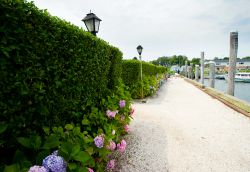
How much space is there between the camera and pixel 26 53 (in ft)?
7.34

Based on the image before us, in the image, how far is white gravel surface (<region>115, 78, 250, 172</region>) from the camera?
406 cm

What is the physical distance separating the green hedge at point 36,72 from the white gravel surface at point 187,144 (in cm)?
167

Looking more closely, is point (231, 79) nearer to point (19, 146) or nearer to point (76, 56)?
point (76, 56)

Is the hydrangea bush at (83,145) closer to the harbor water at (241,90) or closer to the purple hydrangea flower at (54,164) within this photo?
the purple hydrangea flower at (54,164)

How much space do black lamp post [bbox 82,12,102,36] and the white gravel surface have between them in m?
2.97

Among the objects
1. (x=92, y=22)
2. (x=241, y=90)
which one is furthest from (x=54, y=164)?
(x=241, y=90)

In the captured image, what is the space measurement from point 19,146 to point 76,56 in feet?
4.86

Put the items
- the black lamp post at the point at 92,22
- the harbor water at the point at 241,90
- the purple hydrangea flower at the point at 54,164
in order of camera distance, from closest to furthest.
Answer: the purple hydrangea flower at the point at 54,164, the black lamp post at the point at 92,22, the harbor water at the point at 241,90

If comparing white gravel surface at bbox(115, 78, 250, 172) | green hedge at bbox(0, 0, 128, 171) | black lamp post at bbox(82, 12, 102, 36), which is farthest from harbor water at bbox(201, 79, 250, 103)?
green hedge at bbox(0, 0, 128, 171)

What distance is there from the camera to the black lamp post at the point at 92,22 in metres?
6.27

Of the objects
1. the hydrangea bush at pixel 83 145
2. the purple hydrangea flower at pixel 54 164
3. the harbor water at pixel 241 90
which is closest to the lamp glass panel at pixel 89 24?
the hydrangea bush at pixel 83 145

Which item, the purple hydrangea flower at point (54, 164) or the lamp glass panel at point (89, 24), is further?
the lamp glass panel at point (89, 24)

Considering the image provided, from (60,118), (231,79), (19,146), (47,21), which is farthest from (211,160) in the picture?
(231,79)

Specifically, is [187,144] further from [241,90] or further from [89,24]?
[241,90]
